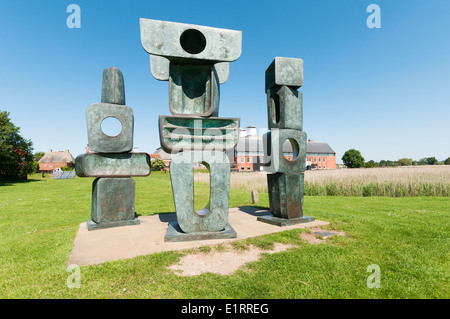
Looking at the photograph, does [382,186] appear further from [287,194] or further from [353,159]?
[353,159]

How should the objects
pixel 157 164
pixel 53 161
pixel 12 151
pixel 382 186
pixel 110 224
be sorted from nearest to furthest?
1. pixel 110 224
2. pixel 382 186
3. pixel 12 151
4. pixel 157 164
5. pixel 53 161

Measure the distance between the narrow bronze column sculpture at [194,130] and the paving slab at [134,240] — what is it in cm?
29

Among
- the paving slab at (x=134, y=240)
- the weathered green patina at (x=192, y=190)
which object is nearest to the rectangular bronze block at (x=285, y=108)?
the weathered green patina at (x=192, y=190)

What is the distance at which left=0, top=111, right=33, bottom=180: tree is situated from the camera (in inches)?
909

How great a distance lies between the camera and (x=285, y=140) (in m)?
5.70

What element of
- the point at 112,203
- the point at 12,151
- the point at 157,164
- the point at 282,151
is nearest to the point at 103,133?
the point at 112,203

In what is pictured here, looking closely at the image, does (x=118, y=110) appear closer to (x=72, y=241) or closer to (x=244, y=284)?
(x=72, y=241)

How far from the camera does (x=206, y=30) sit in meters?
4.68

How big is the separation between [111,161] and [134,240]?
2.07 metres

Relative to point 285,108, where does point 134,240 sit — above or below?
below

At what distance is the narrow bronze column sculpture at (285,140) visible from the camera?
5699mm

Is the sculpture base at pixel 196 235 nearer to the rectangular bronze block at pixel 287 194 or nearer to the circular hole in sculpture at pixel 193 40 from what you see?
the rectangular bronze block at pixel 287 194

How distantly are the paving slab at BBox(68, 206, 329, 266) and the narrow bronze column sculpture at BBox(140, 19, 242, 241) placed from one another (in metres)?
0.29
